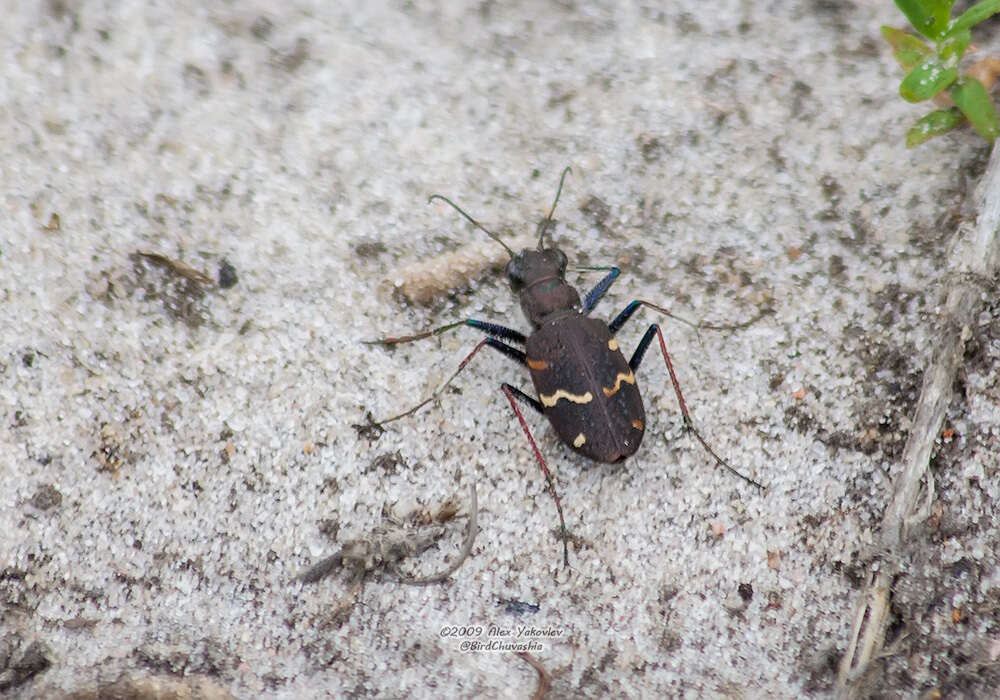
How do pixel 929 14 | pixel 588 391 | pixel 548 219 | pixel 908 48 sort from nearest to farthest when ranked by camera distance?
pixel 588 391 < pixel 929 14 < pixel 908 48 < pixel 548 219

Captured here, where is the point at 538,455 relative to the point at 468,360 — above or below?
below

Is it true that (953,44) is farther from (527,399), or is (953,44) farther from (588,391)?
(527,399)

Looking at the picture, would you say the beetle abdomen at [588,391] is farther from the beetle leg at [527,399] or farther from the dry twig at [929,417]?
the dry twig at [929,417]

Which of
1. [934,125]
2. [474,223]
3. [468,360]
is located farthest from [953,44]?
[468,360]

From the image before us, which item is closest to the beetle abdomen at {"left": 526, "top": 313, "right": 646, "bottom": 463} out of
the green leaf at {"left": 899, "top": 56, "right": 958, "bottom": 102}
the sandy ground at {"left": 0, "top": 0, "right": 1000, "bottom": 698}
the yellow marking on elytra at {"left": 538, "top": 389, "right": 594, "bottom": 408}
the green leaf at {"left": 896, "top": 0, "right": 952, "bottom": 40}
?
the yellow marking on elytra at {"left": 538, "top": 389, "right": 594, "bottom": 408}

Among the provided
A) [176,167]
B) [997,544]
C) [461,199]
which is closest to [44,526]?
[176,167]

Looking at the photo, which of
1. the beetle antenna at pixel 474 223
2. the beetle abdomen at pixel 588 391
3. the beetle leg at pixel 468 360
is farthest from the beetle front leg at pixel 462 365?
the beetle antenna at pixel 474 223
